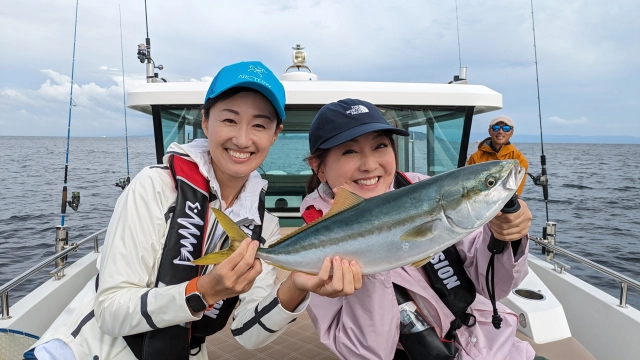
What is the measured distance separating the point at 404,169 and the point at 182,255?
3470 millimetres

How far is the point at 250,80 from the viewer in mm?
2463

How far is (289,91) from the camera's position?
477 cm

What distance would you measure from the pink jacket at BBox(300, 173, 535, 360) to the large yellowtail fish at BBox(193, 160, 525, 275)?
324 millimetres

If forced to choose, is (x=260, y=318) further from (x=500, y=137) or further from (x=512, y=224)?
(x=500, y=137)

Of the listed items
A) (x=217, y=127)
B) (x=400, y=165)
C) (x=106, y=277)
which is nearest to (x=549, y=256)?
(x=400, y=165)

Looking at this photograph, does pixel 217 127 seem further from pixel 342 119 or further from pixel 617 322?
pixel 617 322

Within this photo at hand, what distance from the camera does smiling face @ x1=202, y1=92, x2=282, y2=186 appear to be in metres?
2.51

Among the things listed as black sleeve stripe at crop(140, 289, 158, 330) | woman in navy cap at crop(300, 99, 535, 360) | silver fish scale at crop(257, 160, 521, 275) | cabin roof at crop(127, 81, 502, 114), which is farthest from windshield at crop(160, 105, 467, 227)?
black sleeve stripe at crop(140, 289, 158, 330)

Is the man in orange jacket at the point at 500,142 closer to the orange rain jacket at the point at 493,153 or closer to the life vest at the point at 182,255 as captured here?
the orange rain jacket at the point at 493,153

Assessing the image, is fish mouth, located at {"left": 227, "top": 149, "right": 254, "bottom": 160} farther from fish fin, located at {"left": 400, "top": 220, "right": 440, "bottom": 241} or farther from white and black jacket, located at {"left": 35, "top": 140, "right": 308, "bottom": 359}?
fish fin, located at {"left": 400, "top": 220, "right": 440, "bottom": 241}

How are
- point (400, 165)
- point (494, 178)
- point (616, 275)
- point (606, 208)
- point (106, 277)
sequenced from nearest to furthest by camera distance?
point (494, 178) < point (106, 277) < point (616, 275) < point (400, 165) < point (606, 208)

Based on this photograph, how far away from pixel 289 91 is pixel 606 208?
83.8 ft

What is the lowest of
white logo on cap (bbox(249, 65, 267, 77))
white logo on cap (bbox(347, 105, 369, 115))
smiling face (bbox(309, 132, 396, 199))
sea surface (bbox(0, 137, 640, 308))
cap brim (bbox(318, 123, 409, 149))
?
sea surface (bbox(0, 137, 640, 308))

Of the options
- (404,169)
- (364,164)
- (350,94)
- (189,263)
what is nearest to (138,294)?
(189,263)
